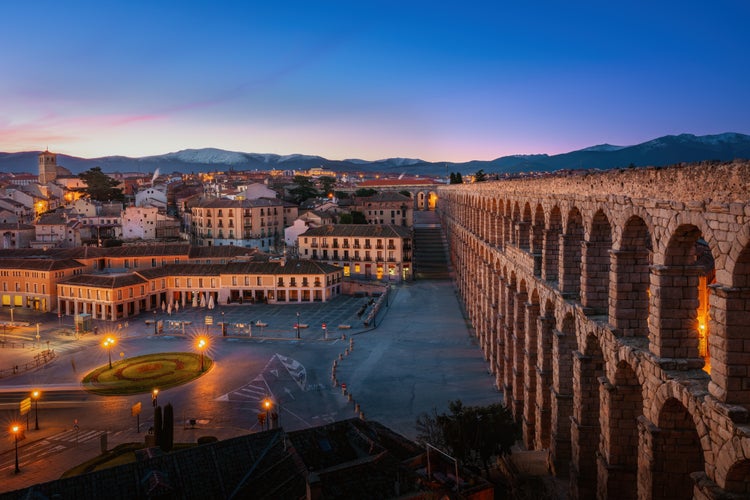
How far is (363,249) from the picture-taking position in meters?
94.5

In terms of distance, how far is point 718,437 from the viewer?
12.5m

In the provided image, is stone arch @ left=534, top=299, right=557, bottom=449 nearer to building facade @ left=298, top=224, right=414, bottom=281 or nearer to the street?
the street

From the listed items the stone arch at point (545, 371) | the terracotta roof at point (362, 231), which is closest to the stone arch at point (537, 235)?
the stone arch at point (545, 371)

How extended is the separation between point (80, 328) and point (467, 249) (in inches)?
1757

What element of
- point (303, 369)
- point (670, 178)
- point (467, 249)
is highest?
point (670, 178)

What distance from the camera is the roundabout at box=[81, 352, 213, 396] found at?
45.5m

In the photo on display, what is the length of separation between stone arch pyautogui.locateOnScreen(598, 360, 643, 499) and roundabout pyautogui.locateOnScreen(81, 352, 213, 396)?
36501mm

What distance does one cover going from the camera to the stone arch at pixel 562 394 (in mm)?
24375

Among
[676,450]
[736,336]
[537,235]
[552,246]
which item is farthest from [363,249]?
[736,336]

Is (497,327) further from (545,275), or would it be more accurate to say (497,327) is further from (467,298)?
(467,298)

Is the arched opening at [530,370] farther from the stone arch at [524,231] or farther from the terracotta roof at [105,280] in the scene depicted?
the terracotta roof at [105,280]

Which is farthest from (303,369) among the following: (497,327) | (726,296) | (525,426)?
(726,296)

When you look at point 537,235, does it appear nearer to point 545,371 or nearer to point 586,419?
point 545,371

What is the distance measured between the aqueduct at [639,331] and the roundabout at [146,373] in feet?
93.5
